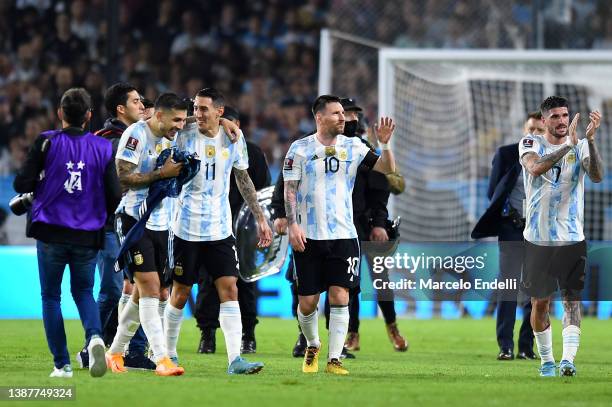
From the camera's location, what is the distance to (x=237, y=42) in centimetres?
2617

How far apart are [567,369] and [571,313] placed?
444mm

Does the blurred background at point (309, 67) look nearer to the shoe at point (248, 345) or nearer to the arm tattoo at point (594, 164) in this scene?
the shoe at point (248, 345)

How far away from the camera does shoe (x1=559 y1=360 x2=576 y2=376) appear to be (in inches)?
382

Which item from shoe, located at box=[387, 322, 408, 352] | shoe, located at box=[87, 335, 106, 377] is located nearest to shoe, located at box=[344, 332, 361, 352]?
shoe, located at box=[387, 322, 408, 352]

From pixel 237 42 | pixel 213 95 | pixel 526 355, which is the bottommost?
pixel 526 355

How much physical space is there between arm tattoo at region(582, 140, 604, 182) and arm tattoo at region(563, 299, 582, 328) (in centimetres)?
97

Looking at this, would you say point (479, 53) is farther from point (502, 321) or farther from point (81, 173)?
point (81, 173)

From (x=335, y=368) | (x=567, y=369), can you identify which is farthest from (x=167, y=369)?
(x=567, y=369)

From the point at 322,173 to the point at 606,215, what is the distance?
11235 millimetres

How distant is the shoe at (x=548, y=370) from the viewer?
974 centimetres

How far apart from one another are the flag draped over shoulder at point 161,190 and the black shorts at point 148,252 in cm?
5

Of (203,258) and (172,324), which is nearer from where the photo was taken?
(203,258)

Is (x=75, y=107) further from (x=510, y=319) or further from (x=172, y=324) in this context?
(x=510, y=319)

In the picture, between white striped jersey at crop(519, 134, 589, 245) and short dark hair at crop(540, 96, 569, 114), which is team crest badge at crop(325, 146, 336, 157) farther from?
short dark hair at crop(540, 96, 569, 114)
